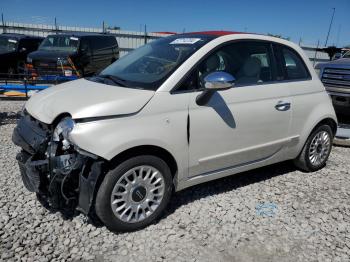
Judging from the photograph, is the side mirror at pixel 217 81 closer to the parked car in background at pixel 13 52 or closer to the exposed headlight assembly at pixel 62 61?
the exposed headlight assembly at pixel 62 61

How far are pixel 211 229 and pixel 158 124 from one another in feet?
3.79

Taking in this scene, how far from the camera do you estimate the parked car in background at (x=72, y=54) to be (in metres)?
11.2

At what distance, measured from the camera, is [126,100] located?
9.62ft

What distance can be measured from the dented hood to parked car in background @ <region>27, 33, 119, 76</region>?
761 cm

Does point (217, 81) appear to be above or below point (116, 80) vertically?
above

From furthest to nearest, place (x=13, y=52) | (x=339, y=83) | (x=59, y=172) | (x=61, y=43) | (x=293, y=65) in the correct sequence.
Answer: (x=13, y=52) < (x=61, y=43) < (x=339, y=83) < (x=293, y=65) < (x=59, y=172)

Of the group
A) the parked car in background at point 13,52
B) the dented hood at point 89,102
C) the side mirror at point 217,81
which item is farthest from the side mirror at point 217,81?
the parked car in background at point 13,52

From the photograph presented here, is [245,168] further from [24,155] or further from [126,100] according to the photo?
[24,155]

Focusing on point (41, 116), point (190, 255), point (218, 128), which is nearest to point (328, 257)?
point (190, 255)

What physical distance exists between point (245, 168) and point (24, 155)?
93.2 inches

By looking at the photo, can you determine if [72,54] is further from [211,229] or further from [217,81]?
[211,229]

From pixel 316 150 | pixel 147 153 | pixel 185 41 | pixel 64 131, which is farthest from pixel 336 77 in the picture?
pixel 64 131

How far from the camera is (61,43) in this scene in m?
12.1

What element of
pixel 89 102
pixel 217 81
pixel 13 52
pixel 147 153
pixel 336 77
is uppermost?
pixel 217 81
